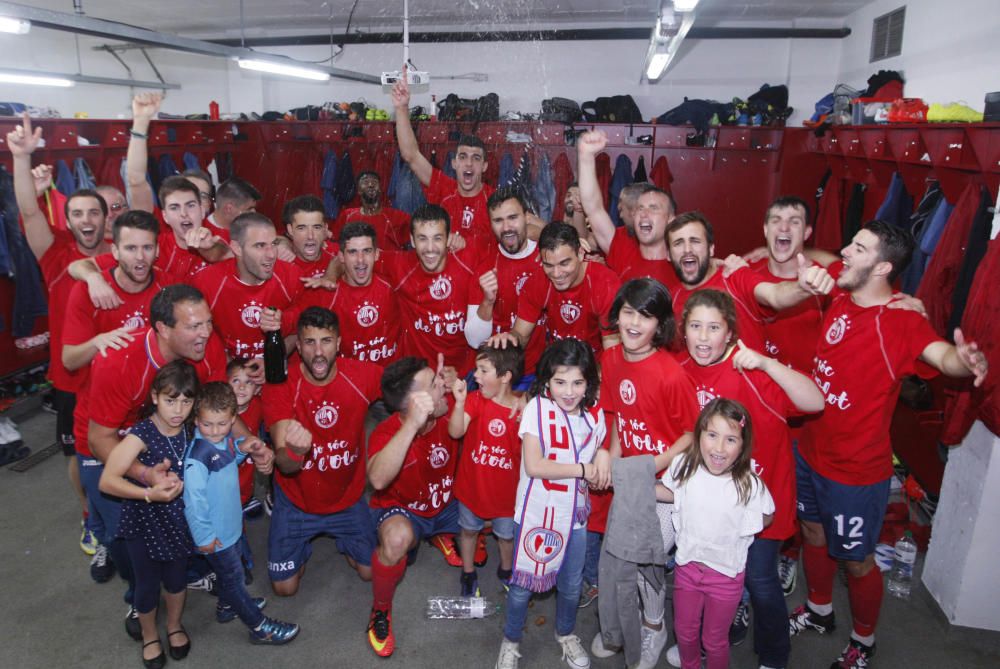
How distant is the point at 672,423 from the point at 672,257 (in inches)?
33.1

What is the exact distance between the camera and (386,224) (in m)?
5.58

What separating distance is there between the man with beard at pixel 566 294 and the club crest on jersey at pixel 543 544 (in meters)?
0.93

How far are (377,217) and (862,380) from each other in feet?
12.7

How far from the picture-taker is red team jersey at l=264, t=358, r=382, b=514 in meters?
3.20

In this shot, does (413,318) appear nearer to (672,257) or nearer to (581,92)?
(672,257)

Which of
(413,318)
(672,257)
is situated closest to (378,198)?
(413,318)

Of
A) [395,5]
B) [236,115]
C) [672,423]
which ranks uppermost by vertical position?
[395,5]

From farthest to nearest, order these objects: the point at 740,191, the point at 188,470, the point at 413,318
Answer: the point at 740,191
the point at 413,318
the point at 188,470

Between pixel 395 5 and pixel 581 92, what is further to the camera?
pixel 581 92

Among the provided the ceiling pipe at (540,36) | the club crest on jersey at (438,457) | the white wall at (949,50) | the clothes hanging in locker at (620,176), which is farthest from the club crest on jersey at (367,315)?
the ceiling pipe at (540,36)

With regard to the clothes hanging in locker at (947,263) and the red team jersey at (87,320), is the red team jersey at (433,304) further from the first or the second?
the clothes hanging in locker at (947,263)

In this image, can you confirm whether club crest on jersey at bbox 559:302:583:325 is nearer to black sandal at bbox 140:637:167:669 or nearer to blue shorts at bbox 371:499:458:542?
blue shorts at bbox 371:499:458:542

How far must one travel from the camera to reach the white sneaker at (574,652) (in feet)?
9.27

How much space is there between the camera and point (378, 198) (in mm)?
5227
